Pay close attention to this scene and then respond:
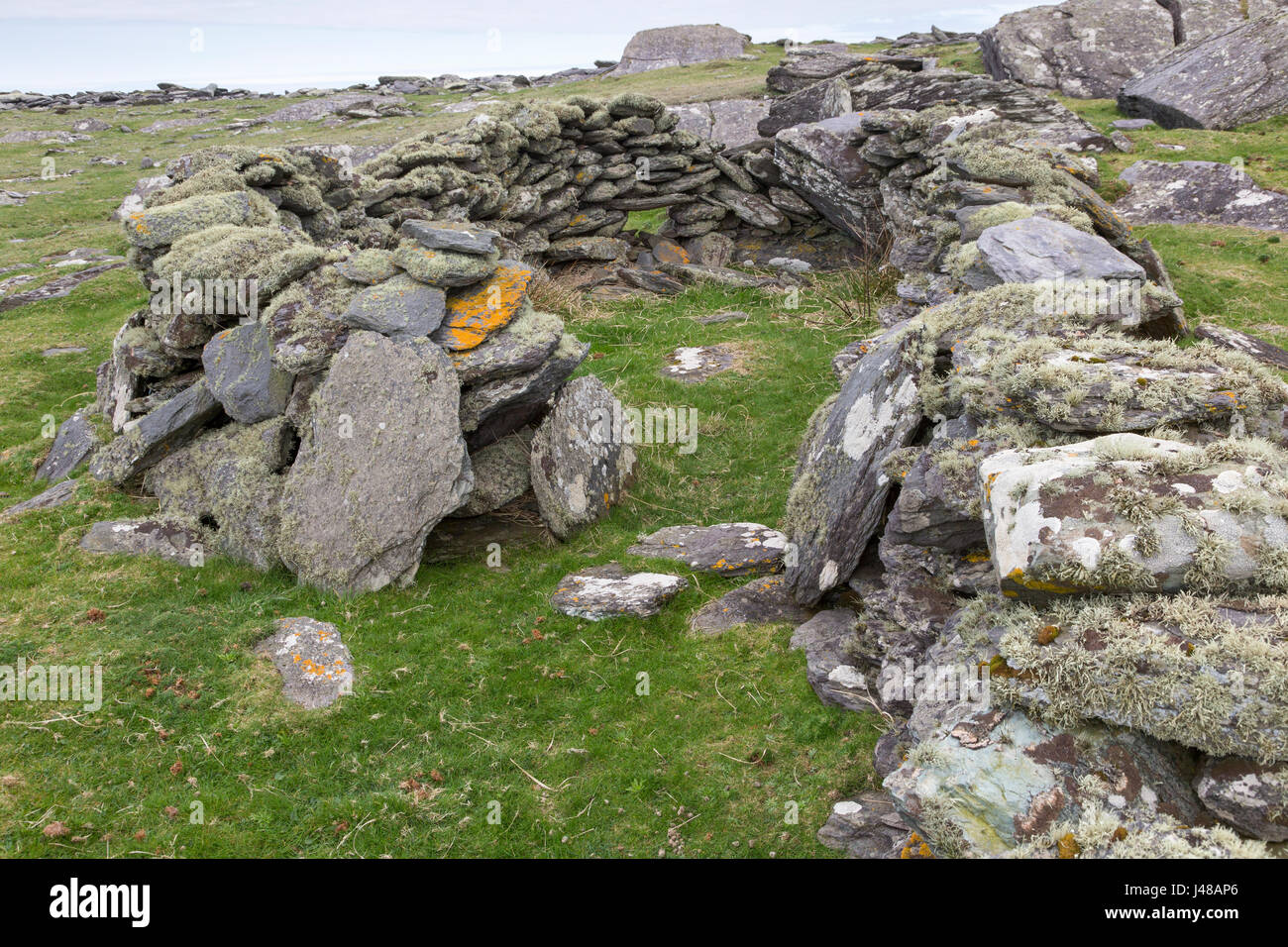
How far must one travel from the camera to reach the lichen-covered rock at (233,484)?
10.3 meters


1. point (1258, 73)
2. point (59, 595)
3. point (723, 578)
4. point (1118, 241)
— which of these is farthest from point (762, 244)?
point (59, 595)

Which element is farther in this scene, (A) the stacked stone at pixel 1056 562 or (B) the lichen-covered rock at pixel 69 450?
(B) the lichen-covered rock at pixel 69 450

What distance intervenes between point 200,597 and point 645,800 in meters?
6.02

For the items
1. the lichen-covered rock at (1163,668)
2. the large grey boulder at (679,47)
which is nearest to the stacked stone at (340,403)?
the lichen-covered rock at (1163,668)

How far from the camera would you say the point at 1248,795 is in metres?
4.14

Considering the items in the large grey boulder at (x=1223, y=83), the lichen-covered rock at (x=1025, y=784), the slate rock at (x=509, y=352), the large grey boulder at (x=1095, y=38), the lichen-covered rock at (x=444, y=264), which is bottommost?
the lichen-covered rock at (x=1025, y=784)

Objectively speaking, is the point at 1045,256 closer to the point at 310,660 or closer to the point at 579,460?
the point at 579,460

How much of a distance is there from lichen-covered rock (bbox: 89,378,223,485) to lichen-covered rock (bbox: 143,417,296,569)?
0.19m

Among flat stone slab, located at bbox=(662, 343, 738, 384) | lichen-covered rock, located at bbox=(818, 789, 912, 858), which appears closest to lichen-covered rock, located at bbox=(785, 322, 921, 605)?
lichen-covered rock, located at bbox=(818, 789, 912, 858)

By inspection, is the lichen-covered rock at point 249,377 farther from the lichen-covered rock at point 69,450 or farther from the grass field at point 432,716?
the lichen-covered rock at point 69,450

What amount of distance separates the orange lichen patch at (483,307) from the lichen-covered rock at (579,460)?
4.80ft

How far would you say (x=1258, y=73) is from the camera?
71.4 ft

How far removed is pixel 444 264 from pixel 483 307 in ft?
2.50
